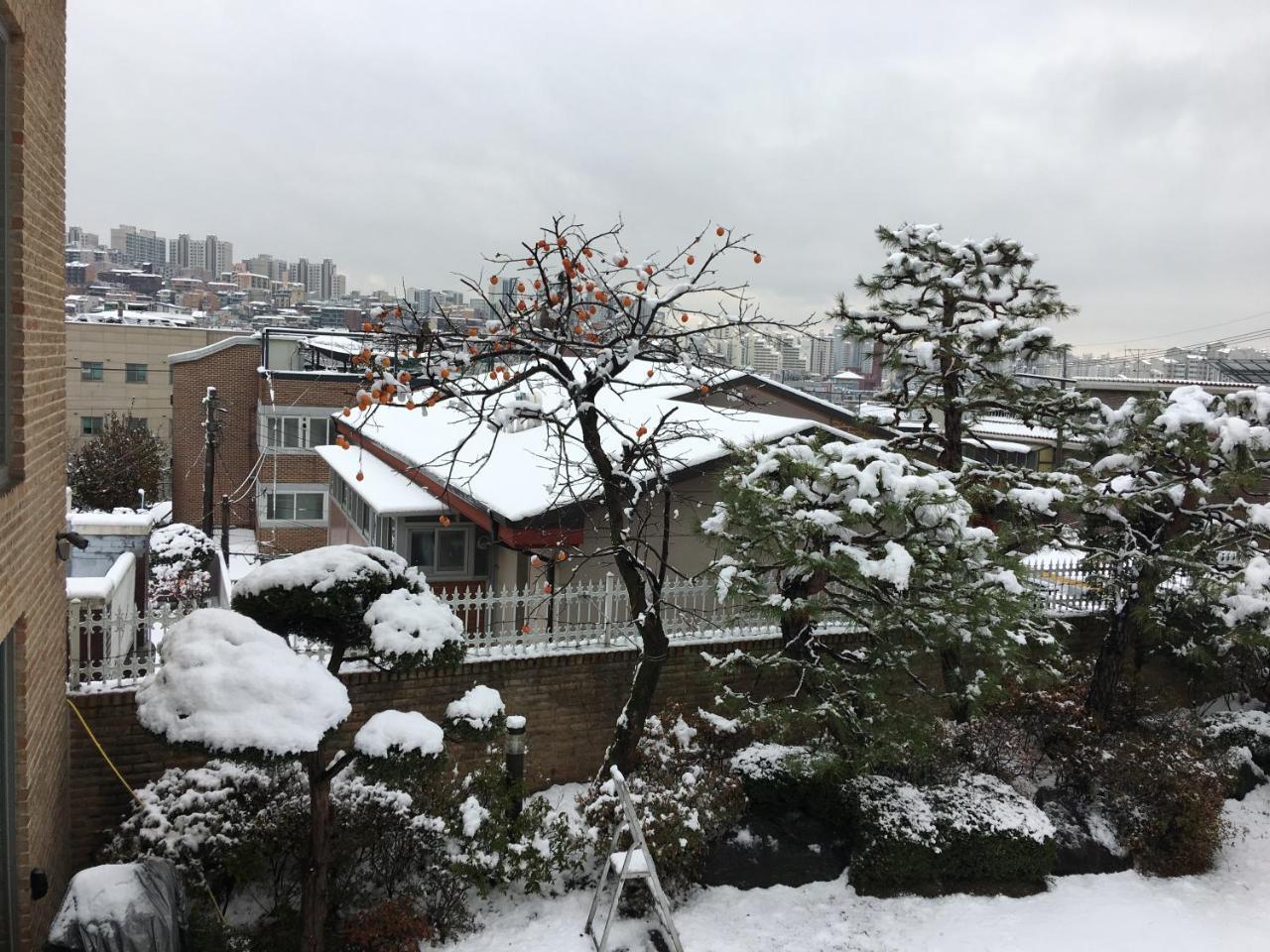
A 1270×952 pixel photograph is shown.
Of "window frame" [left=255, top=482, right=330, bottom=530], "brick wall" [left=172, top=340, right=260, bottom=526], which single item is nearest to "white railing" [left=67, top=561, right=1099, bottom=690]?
"window frame" [left=255, top=482, right=330, bottom=530]

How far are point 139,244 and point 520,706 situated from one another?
6373 inches

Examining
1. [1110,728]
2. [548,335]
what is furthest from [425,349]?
[1110,728]

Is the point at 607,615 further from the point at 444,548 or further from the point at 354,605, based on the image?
the point at 444,548

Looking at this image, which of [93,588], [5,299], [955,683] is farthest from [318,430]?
[5,299]

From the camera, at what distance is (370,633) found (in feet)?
20.0

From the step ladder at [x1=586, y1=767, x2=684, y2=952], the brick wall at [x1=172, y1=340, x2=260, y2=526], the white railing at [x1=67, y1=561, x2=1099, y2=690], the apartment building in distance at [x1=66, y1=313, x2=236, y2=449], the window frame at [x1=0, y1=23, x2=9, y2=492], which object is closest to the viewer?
the window frame at [x1=0, y1=23, x2=9, y2=492]

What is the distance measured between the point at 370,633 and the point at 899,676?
15.4 ft

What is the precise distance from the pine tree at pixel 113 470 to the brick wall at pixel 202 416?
2010 millimetres

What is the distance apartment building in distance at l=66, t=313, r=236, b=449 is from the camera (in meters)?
49.5

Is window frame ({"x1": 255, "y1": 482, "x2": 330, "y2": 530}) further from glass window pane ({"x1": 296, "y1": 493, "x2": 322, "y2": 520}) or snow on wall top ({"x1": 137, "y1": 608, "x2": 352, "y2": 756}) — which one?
snow on wall top ({"x1": 137, "y1": 608, "x2": 352, "y2": 756})

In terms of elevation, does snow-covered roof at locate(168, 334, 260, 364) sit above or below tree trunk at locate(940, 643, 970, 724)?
above

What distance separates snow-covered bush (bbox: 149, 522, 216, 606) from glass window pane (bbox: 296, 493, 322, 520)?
645cm

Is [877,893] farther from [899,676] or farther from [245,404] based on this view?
[245,404]

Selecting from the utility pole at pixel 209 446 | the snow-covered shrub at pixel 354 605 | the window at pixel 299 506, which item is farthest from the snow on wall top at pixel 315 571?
the window at pixel 299 506
